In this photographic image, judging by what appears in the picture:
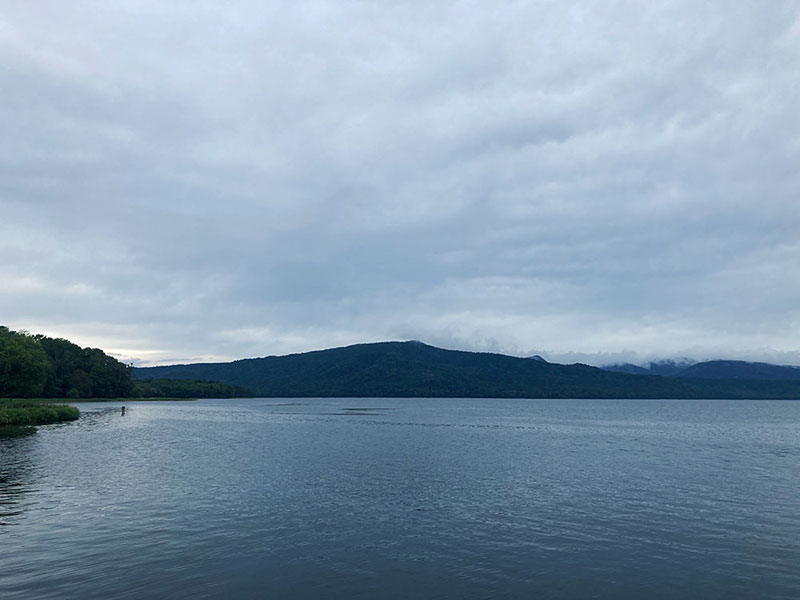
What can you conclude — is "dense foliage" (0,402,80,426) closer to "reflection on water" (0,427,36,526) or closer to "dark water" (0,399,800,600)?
"reflection on water" (0,427,36,526)

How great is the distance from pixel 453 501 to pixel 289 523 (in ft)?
42.4

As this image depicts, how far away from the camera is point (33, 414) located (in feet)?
335

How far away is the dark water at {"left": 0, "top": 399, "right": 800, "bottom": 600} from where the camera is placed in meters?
23.5

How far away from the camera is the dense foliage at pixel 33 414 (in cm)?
9444

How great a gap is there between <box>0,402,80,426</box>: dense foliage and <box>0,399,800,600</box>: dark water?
36961 mm

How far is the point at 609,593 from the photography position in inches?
896

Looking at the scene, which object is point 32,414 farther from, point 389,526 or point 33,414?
point 389,526

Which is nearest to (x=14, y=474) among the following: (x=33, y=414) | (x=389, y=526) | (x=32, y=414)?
(x=389, y=526)

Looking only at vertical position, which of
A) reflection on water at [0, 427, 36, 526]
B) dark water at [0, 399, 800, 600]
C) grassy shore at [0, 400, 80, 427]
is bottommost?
dark water at [0, 399, 800, 600]

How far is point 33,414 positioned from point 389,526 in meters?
95.5

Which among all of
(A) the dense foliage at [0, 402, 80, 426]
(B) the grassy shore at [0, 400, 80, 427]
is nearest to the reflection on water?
(B) the grassy shore at [0, 400, 80, 427]

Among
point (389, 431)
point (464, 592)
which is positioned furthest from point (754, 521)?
point (389, 431)

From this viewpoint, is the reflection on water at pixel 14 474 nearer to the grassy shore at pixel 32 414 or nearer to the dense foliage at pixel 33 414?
the grassy shore at pixel 32 414

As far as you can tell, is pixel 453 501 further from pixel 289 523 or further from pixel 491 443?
pixel 491 443
